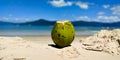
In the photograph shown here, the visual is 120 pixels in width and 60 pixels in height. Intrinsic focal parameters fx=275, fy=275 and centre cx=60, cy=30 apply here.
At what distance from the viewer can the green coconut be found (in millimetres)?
11406

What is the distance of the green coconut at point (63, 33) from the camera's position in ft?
37.4

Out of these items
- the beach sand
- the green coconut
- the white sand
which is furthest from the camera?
the white sand

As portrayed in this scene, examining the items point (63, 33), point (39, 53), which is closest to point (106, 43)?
point (63, 33)

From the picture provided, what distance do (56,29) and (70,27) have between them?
1.98ft

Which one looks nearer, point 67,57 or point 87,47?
point 67,57

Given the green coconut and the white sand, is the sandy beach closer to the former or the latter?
the white sand

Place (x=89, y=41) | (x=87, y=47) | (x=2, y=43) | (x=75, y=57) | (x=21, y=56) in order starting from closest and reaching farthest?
(x=21, y=56) < (x=75, y=57) < (x=2, y=43) < (x=87, y=47) < (x=89, y=41)

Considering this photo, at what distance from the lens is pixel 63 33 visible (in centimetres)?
1140

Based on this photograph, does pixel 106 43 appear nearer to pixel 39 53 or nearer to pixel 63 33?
pixel 63 33

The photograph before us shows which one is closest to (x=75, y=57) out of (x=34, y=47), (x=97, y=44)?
(x=34, y=47)

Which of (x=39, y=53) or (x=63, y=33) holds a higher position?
(x=63, y=33)

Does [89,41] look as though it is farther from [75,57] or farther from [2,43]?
[2,43]

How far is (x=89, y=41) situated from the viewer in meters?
13.3

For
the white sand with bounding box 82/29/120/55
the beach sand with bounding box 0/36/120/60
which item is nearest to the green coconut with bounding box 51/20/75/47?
the beach sand with bounding box 0/36/120/60
